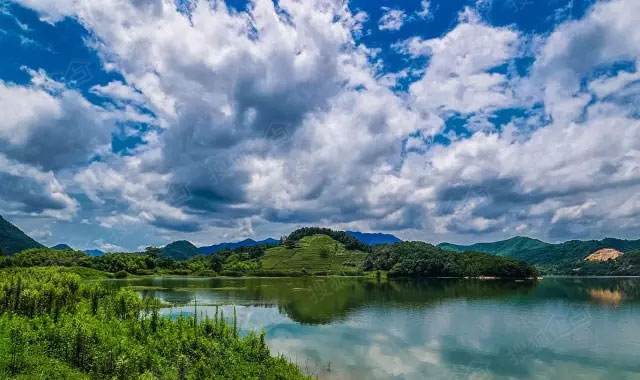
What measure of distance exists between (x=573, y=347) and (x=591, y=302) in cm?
6480

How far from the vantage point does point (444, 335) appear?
6378cm

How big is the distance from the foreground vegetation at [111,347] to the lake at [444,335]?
29.9ft

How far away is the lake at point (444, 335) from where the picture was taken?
4616 centimetres

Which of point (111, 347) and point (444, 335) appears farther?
point (444, 335)

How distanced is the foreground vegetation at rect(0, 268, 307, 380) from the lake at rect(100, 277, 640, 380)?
9127mm

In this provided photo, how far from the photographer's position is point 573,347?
56.8 meters

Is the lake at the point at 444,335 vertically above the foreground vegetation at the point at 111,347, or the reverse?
the foreground vegetation at the point at 111,347

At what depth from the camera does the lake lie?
4616 cm

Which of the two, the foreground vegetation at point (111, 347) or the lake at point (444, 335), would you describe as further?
the lake at point (444, 335)

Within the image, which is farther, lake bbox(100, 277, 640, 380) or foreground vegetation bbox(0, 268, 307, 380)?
lake bbox(100, 277, 640, 380)

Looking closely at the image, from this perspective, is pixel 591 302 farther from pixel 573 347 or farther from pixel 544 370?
pixel 544 370

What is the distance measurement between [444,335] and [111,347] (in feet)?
155

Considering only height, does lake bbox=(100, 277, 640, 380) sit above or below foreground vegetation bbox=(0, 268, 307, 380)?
below

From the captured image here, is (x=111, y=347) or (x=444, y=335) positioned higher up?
(x=111, y=347)
